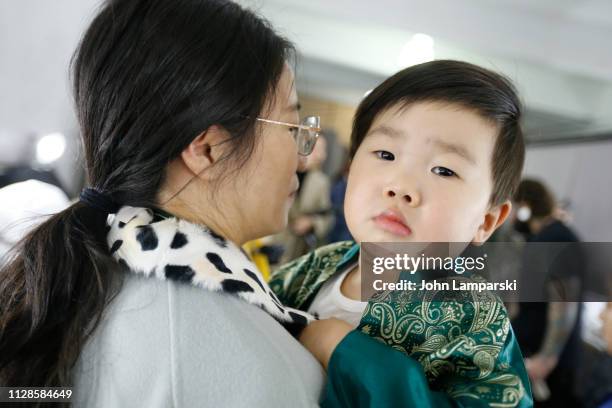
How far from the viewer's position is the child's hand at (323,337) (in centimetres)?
89

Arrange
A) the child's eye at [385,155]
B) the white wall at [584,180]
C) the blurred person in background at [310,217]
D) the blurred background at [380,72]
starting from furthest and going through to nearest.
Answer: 1. the blurred person in background at [310,217]
2. the white wall at [584,180]
3. the blurred background at [380,72]
4. the child's eye at [385,155]

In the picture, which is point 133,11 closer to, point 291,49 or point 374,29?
point 291,49

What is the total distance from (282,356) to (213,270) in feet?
0.50

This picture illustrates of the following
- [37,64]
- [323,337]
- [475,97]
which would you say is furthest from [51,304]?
[37,64]

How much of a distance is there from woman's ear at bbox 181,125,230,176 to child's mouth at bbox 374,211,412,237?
1.20 ft

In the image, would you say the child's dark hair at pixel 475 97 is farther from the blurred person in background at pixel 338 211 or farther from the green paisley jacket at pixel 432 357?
the blurred person in background at pixel 338 211

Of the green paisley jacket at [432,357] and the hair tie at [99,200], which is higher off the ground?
the hair tie at [99,200]

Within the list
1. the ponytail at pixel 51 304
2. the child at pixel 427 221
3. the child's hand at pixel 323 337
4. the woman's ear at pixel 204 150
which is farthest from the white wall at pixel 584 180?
the ponytail at pixel 51 304

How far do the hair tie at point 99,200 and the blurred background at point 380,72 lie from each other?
24cm

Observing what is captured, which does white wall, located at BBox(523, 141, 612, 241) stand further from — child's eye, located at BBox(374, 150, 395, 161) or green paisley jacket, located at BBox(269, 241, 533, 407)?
green paisley jacket, located at BBox(269, 241, 533, 407)

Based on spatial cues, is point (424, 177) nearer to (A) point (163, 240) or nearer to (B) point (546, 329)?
(A) point (163, 240)

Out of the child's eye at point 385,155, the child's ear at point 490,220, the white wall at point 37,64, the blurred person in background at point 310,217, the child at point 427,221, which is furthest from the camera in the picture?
the blurred person in background at point 310,217

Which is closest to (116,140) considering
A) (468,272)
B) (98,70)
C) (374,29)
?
(98,70)

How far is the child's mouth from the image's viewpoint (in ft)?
3.51
